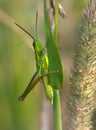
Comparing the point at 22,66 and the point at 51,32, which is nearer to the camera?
the point at 51,32

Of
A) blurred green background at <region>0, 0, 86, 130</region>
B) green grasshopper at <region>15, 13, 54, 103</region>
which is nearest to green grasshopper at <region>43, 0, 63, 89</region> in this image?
green grasshopper at <region>15, 13, 54, 103</region>

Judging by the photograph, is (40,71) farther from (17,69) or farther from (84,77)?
(17,69)

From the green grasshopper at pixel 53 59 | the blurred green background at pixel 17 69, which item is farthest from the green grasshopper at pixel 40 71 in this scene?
the blurred green background at pixel 17 69

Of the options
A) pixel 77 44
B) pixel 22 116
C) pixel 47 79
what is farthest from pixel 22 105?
pixel 77 44

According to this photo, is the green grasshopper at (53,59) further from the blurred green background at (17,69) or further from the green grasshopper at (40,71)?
the blurred green background at (17,69)

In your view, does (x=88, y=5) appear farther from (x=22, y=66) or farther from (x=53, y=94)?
(x=22, y=66)

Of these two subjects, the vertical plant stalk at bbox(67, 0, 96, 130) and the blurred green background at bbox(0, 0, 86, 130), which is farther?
the blurred green background at bbox(0, 0, 86, 130)

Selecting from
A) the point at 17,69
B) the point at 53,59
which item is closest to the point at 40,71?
the point at 53,59

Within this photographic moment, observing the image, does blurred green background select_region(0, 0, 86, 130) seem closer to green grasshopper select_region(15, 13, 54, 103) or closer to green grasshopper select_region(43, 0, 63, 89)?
green grasshopper select_region(15, 13, 54, 103)

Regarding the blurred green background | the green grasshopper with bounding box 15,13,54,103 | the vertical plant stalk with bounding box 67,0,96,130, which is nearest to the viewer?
the vertical plant stalk with bounding box 67,0,96,130
